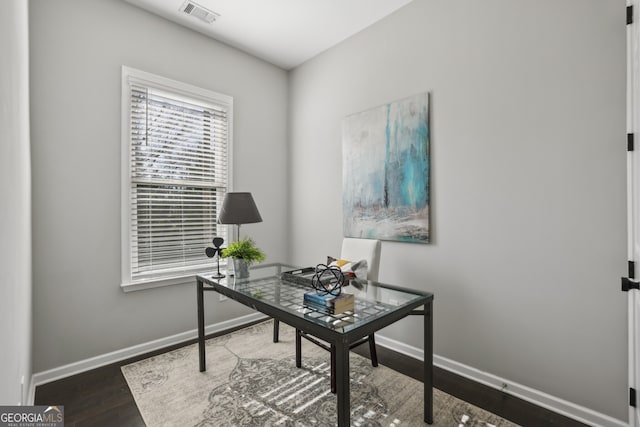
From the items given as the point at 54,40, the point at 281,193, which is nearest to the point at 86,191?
the point at 54,40

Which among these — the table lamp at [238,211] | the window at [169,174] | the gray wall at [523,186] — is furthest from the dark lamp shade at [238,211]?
the gray wall at [523,186]

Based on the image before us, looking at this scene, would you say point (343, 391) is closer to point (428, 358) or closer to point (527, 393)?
point (428, 358)

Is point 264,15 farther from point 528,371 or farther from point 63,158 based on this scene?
point 528,371

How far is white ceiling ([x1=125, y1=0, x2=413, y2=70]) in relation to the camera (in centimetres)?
266

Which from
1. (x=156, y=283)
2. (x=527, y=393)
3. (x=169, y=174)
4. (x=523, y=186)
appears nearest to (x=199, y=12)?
(x=169, y=174)

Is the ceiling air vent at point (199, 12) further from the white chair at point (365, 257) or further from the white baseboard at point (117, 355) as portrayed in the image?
the white baseboard at point (117, 355)

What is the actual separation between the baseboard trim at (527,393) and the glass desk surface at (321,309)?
0.99 meters

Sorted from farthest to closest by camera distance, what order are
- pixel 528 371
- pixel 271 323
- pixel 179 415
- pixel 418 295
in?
pixel 271 323
pixel 528 371
pixel 179 415
pixel 418 295

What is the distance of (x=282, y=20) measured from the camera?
2.89 m

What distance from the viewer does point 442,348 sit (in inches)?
96.5

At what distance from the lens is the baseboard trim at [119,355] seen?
2.26 metres

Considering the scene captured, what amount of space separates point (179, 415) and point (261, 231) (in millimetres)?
2004

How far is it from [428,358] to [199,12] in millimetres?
3283

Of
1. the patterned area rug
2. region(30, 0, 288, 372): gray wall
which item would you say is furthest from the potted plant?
region(30, 0, 288, 372): gray wall
